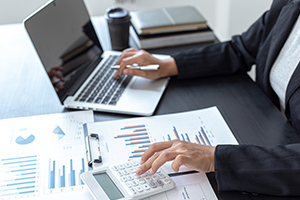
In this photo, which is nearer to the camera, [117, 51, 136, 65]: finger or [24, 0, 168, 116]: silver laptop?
[24, 0, 168, 116]: silver laptop

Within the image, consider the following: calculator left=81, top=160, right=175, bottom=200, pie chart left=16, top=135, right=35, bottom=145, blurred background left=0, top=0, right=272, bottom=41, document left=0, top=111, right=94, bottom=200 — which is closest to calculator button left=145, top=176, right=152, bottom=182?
calculator left=81, top=160, right=175, bottom=200

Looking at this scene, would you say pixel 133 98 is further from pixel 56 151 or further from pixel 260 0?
pixel 260 0

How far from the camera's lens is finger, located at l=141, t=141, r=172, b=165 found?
0.87 metres

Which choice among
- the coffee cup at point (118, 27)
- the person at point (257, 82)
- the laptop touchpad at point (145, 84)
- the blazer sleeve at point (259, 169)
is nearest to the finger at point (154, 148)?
the person at point (257, 82)

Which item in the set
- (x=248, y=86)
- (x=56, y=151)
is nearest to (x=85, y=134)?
(x=56, y=151)

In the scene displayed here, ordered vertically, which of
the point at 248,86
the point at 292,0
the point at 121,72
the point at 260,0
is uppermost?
the point at 292,0

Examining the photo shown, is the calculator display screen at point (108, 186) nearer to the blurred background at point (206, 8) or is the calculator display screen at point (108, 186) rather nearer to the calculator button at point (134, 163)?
the calculator button at point (134, 163)

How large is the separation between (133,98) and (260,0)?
196cm

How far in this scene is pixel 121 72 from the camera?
1.25 m

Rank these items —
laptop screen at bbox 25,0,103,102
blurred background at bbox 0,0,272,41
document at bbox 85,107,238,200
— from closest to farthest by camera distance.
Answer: document at bbox 85,107,238,200 < laptop screen at bbox 25,0,103,102 < blurred background at bbox 0,0,272,41

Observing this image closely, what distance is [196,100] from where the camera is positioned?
1.16 meters

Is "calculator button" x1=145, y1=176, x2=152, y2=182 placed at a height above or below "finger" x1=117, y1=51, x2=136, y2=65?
below

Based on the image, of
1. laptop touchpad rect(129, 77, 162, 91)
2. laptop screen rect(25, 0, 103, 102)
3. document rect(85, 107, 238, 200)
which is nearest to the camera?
document rect(85, 107, 238, 200)

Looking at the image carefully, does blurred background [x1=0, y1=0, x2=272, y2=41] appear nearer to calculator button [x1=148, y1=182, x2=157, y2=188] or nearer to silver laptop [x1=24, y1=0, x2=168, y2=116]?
silver laptop [x1=24, y1=0, x2=168, y2=116]
